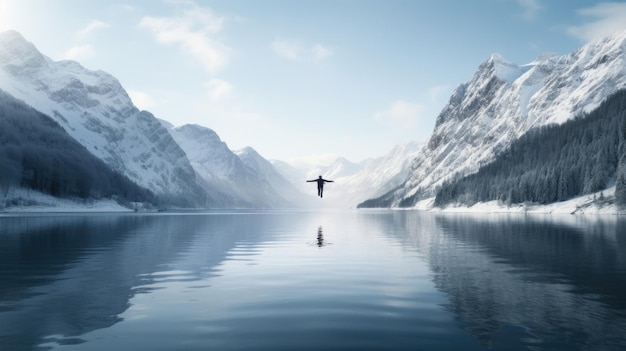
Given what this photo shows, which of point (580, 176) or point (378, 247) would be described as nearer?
point (378, 247)

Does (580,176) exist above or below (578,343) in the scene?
above

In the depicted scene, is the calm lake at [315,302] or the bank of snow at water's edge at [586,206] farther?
the bank of snow at water's edge at [586,206]

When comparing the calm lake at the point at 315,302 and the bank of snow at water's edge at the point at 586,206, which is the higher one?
the bank of snow at water's edge at the point at 586,206

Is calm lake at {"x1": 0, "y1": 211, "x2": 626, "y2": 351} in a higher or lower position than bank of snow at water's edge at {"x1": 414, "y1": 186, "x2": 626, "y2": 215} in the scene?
lower

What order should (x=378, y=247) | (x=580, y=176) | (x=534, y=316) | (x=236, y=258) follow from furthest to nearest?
1. (x=580, y=176)
2. (x=378, y=247)
3. (x=236, y=258)
4. (x=534, y=316)

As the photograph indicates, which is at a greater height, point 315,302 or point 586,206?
point 586,206

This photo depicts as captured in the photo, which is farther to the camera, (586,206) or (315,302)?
(586,206)

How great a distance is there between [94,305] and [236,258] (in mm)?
17857

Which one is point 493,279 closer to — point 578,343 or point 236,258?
point 578,343

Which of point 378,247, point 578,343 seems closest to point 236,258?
point 378,247

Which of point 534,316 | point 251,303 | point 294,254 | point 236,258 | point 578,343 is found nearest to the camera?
point 578,343

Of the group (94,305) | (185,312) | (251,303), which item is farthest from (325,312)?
(94,305)

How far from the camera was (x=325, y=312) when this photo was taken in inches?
709

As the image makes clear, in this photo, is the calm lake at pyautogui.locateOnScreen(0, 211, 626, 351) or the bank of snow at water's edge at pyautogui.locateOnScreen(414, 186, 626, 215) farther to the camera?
the bank of snow at water's edge at pyautogui.locateOnScreen(414, 186, 626, 215)
